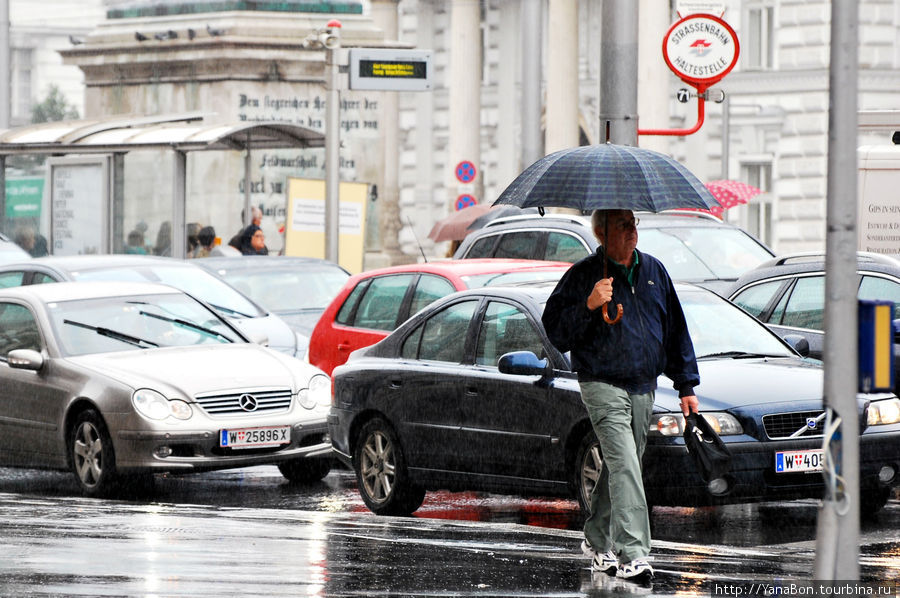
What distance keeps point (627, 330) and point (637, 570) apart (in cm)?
102

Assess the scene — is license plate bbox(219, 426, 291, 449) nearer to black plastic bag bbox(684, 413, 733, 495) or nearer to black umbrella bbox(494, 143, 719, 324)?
black umbrella bbox(494, 143, 719, 324)

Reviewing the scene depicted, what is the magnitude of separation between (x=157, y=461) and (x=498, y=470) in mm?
2928

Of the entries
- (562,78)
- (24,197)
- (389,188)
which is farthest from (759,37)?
(24,197)

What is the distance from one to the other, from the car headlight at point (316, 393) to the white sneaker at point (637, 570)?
563 centimetres

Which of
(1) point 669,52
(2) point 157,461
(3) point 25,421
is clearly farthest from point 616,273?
(1) point 669,52

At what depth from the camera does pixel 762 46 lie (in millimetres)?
52156

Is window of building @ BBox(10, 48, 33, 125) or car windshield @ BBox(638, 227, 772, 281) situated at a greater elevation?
window of building @ BBox(10, 48, 33, 125)

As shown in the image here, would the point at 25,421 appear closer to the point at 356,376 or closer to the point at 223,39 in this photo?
the point at 356,376

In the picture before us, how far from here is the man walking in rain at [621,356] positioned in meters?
8.37

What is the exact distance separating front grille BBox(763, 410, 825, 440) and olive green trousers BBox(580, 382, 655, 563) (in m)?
2.00

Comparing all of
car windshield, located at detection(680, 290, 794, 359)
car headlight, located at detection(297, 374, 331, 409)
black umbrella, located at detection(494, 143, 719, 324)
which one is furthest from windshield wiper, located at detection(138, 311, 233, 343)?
black umbrella, located at detection(494, 143, 719, 324)

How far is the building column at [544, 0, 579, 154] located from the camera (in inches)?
1832

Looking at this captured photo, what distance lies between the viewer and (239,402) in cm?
1338

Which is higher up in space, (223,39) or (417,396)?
(223,39)
